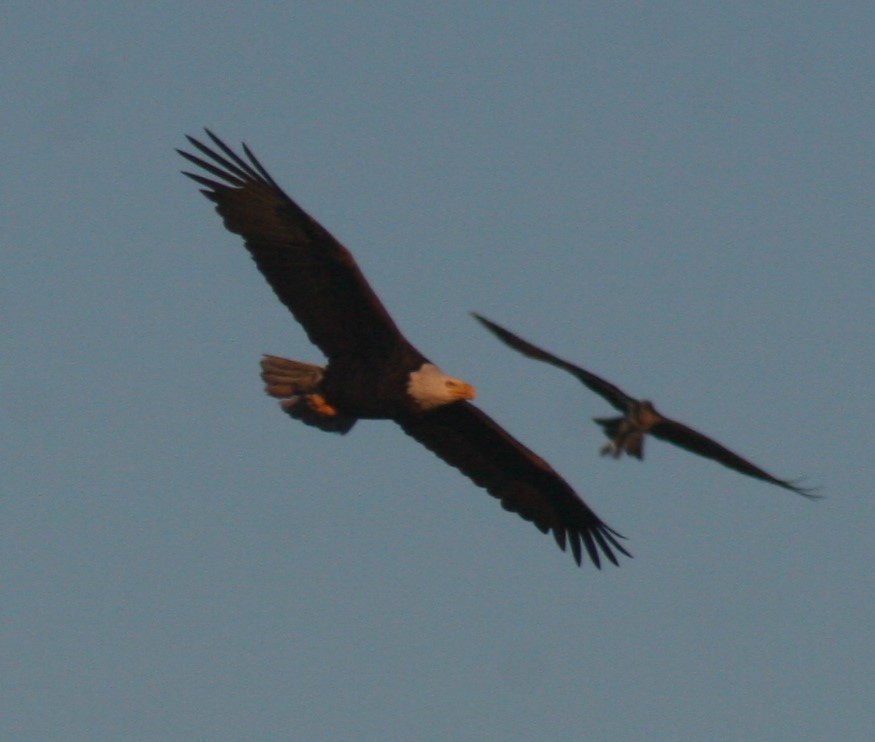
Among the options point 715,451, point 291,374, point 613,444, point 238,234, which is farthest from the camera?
point 291,374

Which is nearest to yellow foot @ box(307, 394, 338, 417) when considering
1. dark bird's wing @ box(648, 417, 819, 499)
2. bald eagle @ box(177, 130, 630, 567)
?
bald eagle @ box(177, 130, 630, 567)

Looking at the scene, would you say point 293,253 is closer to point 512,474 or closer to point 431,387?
point 431,387

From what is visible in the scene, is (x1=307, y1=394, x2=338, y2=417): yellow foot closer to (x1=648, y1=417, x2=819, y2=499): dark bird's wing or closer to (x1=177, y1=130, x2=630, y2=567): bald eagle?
(x1=177, y1=130, x2=630, y2=567): bald eagle

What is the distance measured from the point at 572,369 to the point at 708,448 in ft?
6.14

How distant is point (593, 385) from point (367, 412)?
2.73 metres

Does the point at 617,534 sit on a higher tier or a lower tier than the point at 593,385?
higher

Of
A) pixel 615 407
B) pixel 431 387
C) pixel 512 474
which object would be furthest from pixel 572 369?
pixel 512 474

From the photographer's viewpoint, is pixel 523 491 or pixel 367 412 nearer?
pixel 367 412

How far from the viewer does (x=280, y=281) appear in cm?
1188

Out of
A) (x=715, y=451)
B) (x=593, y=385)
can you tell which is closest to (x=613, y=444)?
(x=593, y=385)

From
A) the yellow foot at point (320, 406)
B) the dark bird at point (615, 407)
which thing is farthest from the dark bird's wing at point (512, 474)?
the dark bird at point (615, 407)

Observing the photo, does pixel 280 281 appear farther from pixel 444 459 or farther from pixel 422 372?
pixel 444 459

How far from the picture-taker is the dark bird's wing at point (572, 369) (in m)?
9.44

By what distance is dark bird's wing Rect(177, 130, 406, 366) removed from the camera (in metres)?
11.7
